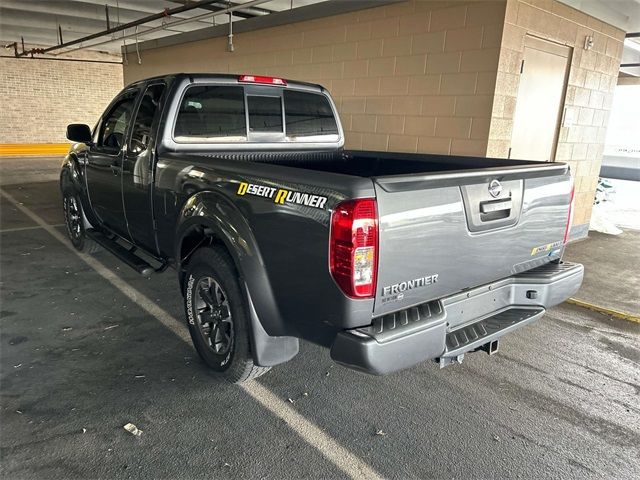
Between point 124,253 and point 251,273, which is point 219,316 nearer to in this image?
point 251,273

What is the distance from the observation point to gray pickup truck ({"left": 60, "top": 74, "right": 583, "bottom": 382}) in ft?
7.21

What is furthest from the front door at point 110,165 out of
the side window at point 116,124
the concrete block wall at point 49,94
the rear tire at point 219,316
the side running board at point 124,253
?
the concrete block wall at point 49,94

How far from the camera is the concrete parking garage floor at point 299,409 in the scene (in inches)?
96.5

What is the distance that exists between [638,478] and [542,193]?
63.4 inches

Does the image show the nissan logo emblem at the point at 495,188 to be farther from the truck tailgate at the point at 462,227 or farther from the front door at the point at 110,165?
the front door at the point at 110,165

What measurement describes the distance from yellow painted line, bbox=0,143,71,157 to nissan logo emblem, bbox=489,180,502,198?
66.7 feet

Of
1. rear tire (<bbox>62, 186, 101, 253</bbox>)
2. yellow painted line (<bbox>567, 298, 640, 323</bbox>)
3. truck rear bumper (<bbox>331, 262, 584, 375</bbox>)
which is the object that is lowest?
yellow painted line (<bbox>567, 298, 640, 323</bbox>)

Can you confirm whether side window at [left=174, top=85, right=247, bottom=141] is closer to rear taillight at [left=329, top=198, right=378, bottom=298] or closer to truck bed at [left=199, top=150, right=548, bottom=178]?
truck bed at [left=199, top=150, right=548, bottom=178]

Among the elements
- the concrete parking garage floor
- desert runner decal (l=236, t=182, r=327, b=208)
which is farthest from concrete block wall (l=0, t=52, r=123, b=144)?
desert runner decal (l=236, t=182, r=327, b=208)

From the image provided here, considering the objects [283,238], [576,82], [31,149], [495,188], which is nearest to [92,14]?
[31,149]

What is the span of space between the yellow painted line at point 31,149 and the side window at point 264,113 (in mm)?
18128

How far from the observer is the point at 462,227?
8.13 feet

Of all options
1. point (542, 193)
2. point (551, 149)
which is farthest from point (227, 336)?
point (551, 149)

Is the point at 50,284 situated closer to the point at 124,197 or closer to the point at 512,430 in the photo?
the point at 124,197
